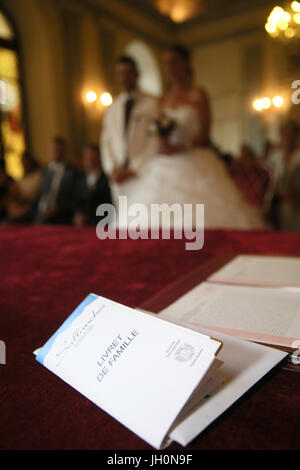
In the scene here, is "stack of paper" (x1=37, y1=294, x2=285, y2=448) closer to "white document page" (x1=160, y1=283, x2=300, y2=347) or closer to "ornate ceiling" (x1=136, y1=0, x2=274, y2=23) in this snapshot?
"white document page" (x1=160, y1=283, x2=300, y2=347)

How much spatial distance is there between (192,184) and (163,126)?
424 mm

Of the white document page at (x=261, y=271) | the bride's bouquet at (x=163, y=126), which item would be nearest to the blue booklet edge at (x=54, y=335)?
the white document page at (x=261, y=271)

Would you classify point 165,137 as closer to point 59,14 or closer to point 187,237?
point 187,237

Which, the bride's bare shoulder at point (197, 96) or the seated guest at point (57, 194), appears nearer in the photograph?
the bride's bare shoulder at point (197, 96)

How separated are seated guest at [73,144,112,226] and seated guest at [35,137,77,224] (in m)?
0.10

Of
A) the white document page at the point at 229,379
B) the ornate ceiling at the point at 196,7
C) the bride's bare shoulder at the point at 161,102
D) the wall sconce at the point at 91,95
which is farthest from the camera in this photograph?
the ornate ceiling at the point at 196,7

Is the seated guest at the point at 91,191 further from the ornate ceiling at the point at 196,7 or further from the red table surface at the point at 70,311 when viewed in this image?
the ornate ceiling at the point at 196,7

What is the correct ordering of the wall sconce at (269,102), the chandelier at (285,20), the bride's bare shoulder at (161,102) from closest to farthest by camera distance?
the chandelier at (285,20) → the wall sconce at (269,102) → the bride's bare shoulder at (161,102)

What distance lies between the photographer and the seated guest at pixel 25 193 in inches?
159

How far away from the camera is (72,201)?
387 cm

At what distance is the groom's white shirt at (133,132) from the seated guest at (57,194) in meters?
1.15

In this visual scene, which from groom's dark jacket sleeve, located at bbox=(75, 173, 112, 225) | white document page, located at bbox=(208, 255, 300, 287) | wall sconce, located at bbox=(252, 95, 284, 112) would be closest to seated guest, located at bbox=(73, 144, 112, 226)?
groom's dark jacket sleeve, located at bbox=(75, 173, 112, 225)

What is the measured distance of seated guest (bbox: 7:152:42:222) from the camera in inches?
159

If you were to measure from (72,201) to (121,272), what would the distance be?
2.98 meters
